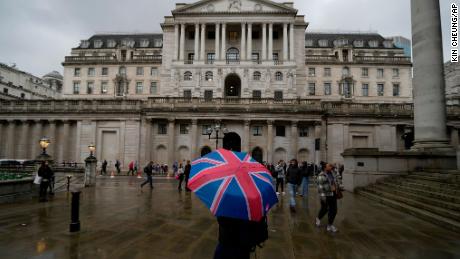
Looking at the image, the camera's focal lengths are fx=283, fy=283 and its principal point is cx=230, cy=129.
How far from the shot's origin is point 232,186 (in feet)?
10.0

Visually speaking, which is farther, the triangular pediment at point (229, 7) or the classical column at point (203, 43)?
the triangular pediment at point (229, 7)

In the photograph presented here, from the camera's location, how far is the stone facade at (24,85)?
223ft

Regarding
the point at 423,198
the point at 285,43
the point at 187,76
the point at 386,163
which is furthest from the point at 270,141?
the point at 423,198

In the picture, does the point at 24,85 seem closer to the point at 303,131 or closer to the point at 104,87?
the point at 104,87

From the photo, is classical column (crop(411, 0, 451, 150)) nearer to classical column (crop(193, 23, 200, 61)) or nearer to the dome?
classical column (crop(193, 23, 200, 61))

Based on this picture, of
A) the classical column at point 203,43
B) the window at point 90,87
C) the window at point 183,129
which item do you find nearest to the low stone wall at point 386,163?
the window at point 183,129

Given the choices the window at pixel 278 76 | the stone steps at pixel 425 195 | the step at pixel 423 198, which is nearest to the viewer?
the stone steps at pixel 425 195

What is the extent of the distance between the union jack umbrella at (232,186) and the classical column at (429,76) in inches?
680

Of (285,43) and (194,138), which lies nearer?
(194,138)

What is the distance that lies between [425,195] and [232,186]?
41.0 ft

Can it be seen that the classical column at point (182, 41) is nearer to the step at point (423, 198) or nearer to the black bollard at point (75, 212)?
the step at point (423, 198)

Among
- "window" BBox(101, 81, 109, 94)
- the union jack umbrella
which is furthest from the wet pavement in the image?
"window" BBox(101, 81, 109, 94)

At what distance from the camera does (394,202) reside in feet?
41.9

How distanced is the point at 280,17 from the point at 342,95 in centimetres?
2309
